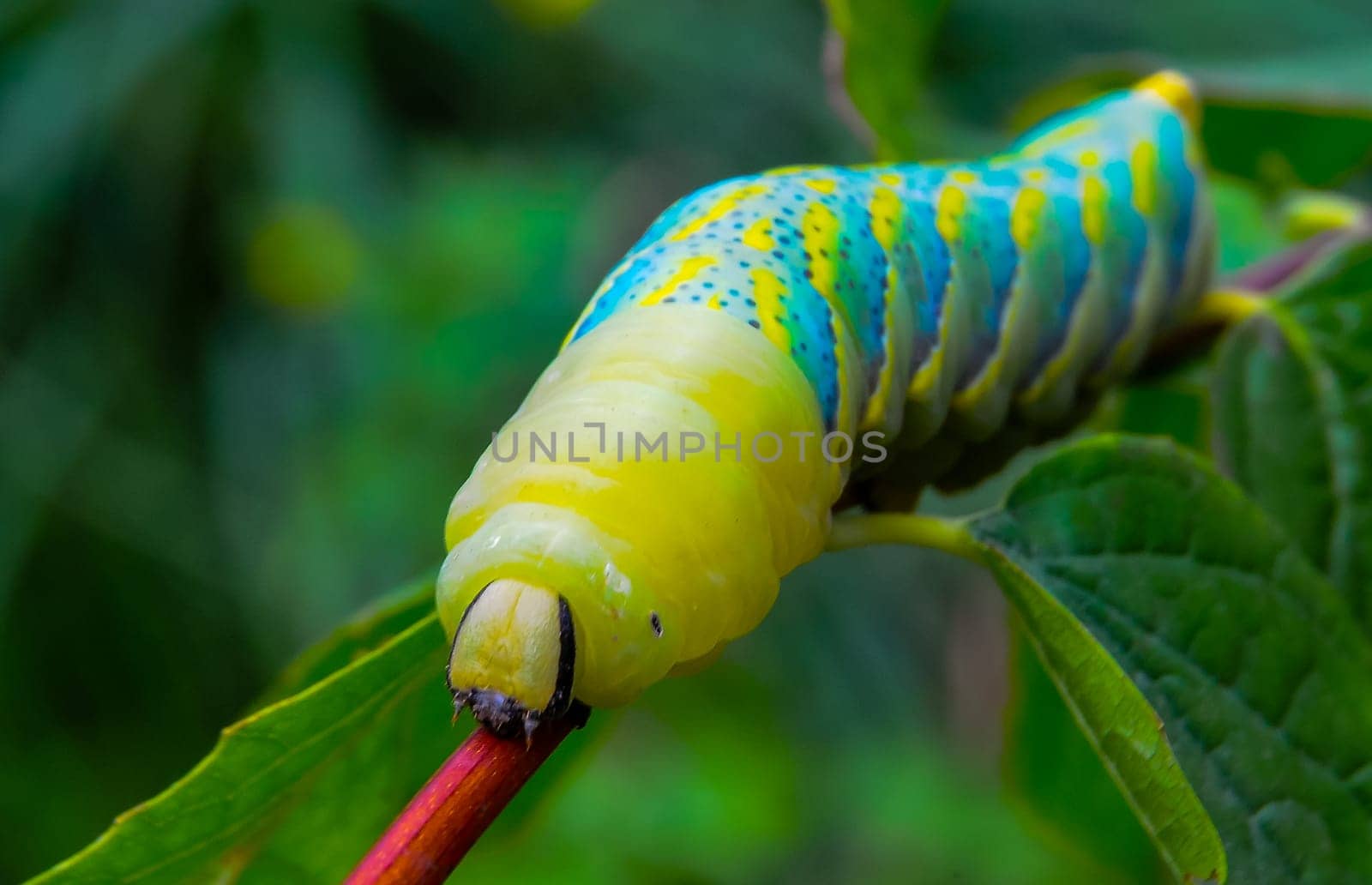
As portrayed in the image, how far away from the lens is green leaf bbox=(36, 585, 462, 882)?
88 centimetres

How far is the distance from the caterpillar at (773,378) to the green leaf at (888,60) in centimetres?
21

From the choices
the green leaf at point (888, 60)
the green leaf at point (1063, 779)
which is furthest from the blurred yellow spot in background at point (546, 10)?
the green leaf at point (1063, 779)

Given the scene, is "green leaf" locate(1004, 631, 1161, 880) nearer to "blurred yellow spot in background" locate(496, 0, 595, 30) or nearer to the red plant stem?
the red plant stem

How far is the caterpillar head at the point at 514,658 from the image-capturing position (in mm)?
744

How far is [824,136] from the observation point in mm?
4582

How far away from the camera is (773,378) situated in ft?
3.24

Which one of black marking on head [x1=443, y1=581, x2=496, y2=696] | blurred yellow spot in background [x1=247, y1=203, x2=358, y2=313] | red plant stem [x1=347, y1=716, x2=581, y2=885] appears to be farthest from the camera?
blurred yellow spot in background [x1=247, y1=203, x2=358, y2=313]

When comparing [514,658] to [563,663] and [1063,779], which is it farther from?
[1063,779]

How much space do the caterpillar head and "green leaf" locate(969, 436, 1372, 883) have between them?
1.25 ft

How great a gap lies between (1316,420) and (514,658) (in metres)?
1.11

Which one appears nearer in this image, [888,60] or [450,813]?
[450,813]

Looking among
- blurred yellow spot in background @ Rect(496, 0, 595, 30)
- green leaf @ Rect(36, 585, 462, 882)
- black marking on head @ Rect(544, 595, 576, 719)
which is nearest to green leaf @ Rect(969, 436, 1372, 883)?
black marking on head @ Rect(544, 595, 576, 719)

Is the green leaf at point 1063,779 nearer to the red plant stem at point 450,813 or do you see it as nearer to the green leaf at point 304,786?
the green leaf at point 304,786

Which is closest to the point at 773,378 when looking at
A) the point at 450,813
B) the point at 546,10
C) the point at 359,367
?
the point at 450,813
